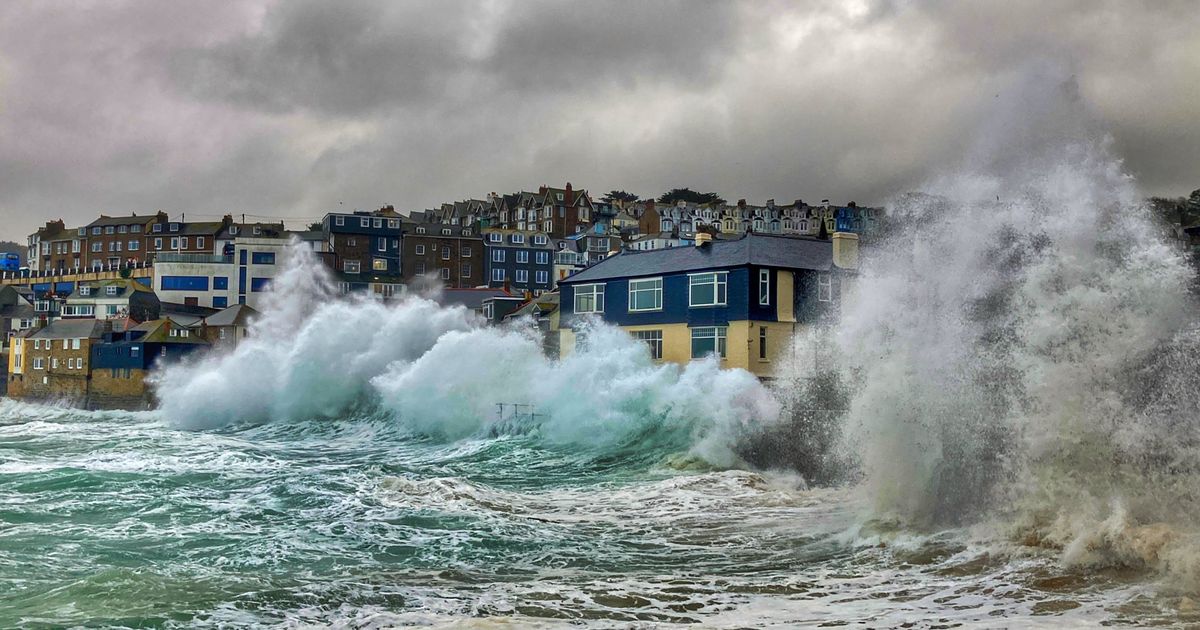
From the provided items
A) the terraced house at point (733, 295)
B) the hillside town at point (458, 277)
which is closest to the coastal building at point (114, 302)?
the hillside town at point (458, 277)

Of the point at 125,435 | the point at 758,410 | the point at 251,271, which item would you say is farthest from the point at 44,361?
the point at 758,410

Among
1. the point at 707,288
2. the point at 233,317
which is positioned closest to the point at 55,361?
the point at 233,317

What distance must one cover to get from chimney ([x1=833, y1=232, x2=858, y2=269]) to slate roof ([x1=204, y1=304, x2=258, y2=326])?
148ft

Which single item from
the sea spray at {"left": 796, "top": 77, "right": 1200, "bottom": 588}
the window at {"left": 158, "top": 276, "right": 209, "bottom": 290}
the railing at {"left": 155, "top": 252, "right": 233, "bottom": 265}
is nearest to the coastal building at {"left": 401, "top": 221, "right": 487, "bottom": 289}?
the railing at {"left": 155, "top": 252, "right": 233, "bottom": 265}

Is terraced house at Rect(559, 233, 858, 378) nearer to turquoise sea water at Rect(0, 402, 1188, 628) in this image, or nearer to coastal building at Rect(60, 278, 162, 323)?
turquoise sea water at Rect(0, 402, 1188, 628)

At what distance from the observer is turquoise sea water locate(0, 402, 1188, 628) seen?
12.1 m

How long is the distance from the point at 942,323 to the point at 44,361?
6592 centimetres

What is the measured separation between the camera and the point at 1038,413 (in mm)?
15453

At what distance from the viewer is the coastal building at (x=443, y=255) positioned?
292ft

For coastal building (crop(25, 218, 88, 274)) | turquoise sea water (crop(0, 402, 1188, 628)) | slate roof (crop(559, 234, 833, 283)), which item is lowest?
turquoise sea water (crop(0, 402, 1188, 628))

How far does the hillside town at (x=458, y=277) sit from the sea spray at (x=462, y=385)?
196cm

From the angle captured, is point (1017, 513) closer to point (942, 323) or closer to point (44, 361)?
point (942, 323)

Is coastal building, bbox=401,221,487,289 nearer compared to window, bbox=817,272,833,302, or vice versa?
window, bbox=817,272,833,302

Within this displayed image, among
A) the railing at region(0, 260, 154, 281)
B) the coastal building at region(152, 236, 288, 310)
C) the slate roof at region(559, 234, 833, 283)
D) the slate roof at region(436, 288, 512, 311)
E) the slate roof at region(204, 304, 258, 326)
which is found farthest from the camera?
the railing at region(0, 260, 154, 281)
